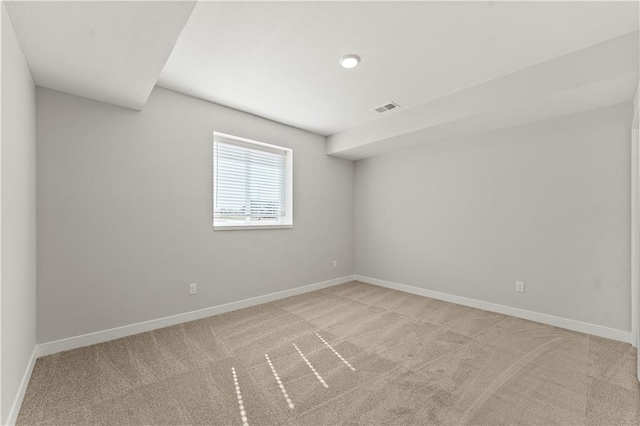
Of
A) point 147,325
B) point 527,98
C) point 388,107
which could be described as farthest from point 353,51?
point 147,325

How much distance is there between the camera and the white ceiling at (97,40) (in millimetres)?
1525

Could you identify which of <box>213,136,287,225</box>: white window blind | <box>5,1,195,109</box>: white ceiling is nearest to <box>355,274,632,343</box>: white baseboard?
<box>213,136,287,225</box>: white window blind

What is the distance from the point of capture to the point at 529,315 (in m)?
3.21

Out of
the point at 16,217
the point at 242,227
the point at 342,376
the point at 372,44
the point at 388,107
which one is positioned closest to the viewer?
the point at 16,217

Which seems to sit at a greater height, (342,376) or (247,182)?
(247,182)

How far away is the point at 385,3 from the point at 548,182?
8.71 feet

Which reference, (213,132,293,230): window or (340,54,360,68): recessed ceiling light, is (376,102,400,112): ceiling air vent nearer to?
(340,54,360,68): recessed ceiling light

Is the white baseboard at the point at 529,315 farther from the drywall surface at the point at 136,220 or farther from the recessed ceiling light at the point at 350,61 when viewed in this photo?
the recessed ceiling light at the point at 350,61

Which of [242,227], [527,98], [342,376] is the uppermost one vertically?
[527,98]

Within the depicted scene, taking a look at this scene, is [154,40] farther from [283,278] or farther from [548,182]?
[548,182]

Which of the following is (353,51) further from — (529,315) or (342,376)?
(529,315)

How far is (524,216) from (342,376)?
2771mm

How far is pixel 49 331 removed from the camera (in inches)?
93.7

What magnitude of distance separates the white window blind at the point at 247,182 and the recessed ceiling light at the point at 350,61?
1.83m
